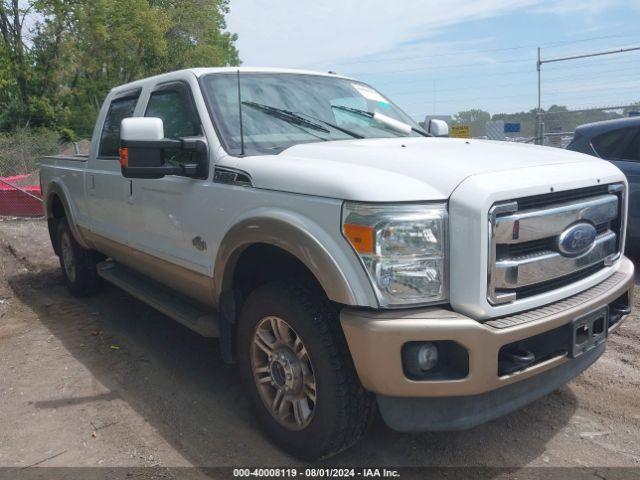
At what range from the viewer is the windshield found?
11.8 ft

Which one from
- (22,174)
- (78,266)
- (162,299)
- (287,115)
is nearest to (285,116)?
(287,115)

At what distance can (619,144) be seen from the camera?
673 centimetres

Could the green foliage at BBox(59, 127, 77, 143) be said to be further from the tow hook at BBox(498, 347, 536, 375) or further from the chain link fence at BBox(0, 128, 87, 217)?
the tow hook at BBox(498, 347, 536, 375)

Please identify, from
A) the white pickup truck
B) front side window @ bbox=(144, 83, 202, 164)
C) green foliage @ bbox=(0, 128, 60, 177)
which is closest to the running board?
the white pickup truck

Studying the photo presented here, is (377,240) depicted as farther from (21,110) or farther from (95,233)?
(21,110)

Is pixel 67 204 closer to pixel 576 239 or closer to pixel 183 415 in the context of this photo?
pixel 183 415

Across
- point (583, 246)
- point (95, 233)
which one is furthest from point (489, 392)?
point (95, 233)

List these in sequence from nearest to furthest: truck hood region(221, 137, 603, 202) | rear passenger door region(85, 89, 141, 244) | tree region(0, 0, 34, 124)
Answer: truck hood region(221, 137, 603, 202) < rear passenger door region(85, 89, 141, 244) < tree region(0, 0, 34, 124)

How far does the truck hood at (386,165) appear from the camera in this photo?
2590mm

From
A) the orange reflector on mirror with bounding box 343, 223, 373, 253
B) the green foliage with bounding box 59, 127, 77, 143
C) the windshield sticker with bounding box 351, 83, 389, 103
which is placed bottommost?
the orange reflector on mirror with bounding box 343, 223, 373, 253

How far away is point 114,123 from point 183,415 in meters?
2.73

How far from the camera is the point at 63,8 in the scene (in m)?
24.8

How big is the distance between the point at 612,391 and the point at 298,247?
7.86 ft

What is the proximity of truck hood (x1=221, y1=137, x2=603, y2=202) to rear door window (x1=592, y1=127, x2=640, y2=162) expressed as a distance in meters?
3.80
